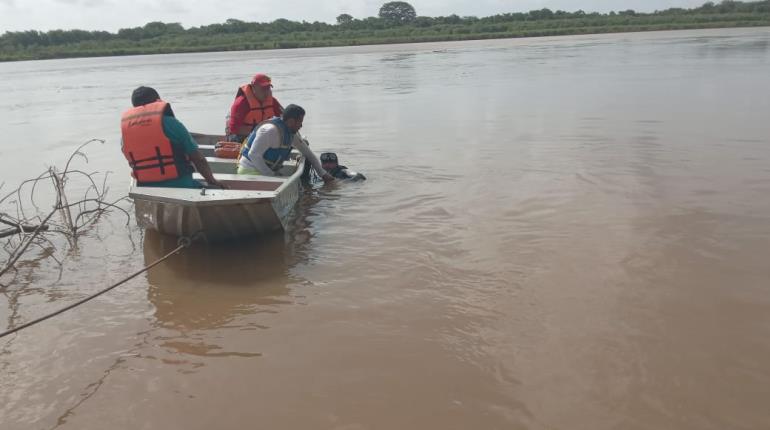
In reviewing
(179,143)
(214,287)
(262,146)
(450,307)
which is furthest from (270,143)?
(450,307)

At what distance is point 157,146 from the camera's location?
530 centimetres

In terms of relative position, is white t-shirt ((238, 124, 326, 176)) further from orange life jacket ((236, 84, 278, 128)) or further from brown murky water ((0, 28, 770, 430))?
orange life jacket ((236, 84, 278, 128))

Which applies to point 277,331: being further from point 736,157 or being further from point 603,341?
point 736,157

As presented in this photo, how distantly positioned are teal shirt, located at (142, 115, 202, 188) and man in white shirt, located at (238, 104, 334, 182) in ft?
3.13

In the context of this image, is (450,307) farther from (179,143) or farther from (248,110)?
(248,110)

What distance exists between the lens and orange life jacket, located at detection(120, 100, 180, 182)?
519cm

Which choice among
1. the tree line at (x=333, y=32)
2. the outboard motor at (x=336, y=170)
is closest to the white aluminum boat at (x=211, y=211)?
the outboard motor at (x=336, y=170)

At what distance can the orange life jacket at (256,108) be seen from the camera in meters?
7.70

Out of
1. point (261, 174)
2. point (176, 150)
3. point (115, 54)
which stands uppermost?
point (115, 54)

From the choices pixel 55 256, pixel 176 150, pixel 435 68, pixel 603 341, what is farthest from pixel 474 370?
pixel 435 68

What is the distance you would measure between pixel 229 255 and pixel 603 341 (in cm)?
329

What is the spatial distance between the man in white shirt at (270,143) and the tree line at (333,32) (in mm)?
49512

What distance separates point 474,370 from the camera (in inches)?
135

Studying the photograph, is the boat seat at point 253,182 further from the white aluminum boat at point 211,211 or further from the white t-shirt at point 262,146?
the white aluminum boat at point 211,211
